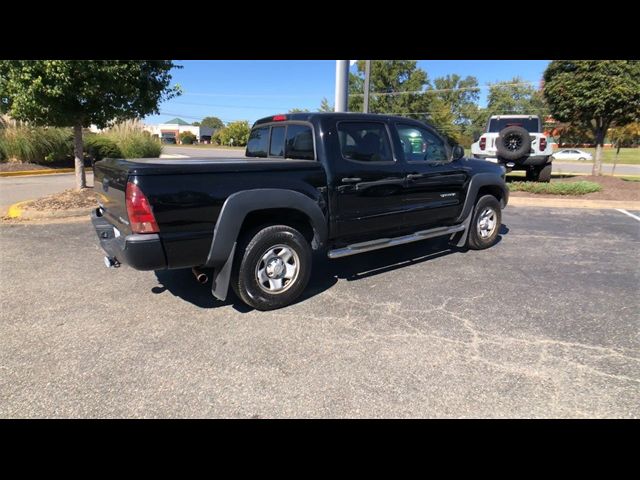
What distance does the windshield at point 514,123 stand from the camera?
12625mm

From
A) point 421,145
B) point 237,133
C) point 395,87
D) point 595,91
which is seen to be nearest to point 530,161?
point 595,91

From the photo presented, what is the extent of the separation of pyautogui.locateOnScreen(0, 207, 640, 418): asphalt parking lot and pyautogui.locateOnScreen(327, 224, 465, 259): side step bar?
16.0 inches

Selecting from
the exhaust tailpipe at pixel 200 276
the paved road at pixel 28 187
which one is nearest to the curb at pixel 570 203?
the exhaust tailpipe at pixel 200 276

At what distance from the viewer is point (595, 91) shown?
35.7 ft

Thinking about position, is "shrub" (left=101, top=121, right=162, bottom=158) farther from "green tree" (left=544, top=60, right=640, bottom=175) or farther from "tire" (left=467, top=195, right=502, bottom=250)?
"tire" (left=467, top=195, right=502, bottom=250)

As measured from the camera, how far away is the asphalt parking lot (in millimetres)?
2586

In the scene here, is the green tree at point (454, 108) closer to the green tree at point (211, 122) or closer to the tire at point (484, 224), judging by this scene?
the tire at point (484, 224)

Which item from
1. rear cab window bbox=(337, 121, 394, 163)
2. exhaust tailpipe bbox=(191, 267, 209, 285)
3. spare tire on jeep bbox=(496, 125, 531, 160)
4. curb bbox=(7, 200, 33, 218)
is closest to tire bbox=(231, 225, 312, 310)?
exhaust tailpipe bbox=(191, 267, 209, 285)

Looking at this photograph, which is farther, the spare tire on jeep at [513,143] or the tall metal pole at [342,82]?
the spare tire on jeep at [513,143]

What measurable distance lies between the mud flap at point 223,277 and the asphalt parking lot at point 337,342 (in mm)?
254

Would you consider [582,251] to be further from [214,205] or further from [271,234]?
[214,205]

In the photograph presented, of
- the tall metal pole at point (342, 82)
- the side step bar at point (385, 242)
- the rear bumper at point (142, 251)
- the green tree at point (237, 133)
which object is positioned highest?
the green tree at point (237, 133)

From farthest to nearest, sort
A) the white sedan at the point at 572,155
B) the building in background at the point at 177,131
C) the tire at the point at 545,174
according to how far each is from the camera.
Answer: the building in background at the point at 177,131, the white sedan at the point at 572,155, the tire at the point at 545,174
